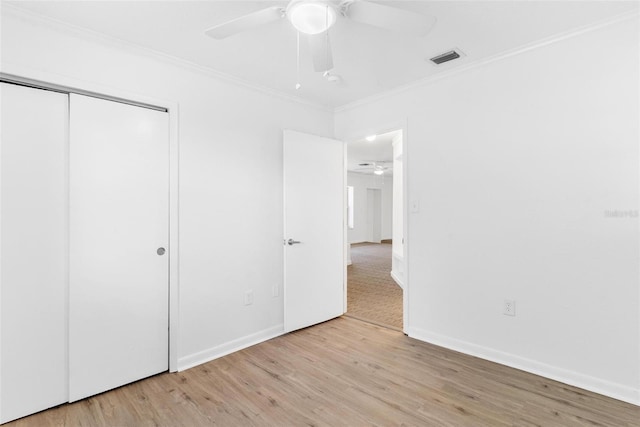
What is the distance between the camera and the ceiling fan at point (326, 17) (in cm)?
148

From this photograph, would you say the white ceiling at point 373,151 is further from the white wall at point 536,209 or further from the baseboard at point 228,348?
the baseboard at point 228,348

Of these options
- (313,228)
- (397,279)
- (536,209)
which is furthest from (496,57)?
(397,279)

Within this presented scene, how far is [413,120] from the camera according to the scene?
10.2 ft

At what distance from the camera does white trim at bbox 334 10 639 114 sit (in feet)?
6.86

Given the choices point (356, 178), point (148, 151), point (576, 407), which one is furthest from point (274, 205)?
point (356, 178)

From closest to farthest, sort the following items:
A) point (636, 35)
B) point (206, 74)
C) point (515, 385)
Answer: point (636, 35), point (515, 385), point (206, 74)

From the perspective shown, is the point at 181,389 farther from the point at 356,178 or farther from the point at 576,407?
the point at 356,178

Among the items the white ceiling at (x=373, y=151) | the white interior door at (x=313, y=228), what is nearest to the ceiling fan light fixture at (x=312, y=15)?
the white interior door at (x=313, y=228)

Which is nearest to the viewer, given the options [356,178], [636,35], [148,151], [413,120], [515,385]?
[636,35]

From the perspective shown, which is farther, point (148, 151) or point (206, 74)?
point (206, 74)

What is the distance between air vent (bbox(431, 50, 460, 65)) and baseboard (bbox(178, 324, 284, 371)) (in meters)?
2.86

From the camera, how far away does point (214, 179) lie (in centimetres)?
279

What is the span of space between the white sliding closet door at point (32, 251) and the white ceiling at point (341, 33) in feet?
2.11

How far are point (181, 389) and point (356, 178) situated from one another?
9.89 m
